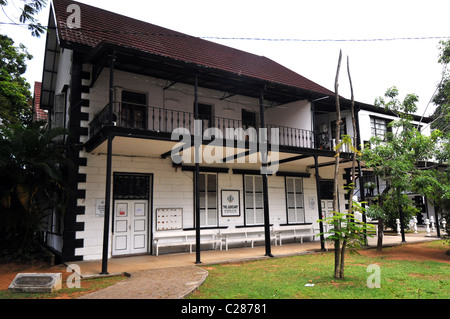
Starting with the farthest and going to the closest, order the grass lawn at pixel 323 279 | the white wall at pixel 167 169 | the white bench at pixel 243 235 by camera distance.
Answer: the white bench at pixel 243 235
the white wall at pixel 167 169
the grass lawn at pixel 323 279

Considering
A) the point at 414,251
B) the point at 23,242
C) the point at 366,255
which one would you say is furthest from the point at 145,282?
the point at 414,251

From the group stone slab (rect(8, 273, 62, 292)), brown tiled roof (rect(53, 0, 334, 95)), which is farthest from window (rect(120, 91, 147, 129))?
stone slab (rect(8, 273, 62, 292))

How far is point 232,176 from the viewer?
518 inches

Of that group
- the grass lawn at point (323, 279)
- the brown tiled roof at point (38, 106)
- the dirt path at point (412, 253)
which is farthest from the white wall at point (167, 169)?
the brown tiled roof at point (38, 106)

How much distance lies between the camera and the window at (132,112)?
10961mm

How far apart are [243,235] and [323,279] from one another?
6198 mm

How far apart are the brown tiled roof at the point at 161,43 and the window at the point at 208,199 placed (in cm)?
403

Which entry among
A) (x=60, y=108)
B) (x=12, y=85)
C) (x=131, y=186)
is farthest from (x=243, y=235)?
(x=12, y=85)

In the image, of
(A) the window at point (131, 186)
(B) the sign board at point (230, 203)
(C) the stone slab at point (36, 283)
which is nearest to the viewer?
(C) the stone slab at point (36, 283)

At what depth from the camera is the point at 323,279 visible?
6816 millimetres

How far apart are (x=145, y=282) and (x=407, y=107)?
10.2m

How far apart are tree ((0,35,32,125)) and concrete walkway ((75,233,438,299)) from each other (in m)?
8.73

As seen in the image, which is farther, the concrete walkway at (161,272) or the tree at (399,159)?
the tree at (399,159)

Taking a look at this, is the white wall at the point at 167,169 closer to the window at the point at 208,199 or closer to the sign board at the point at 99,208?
the sign board at the point at 99,208
